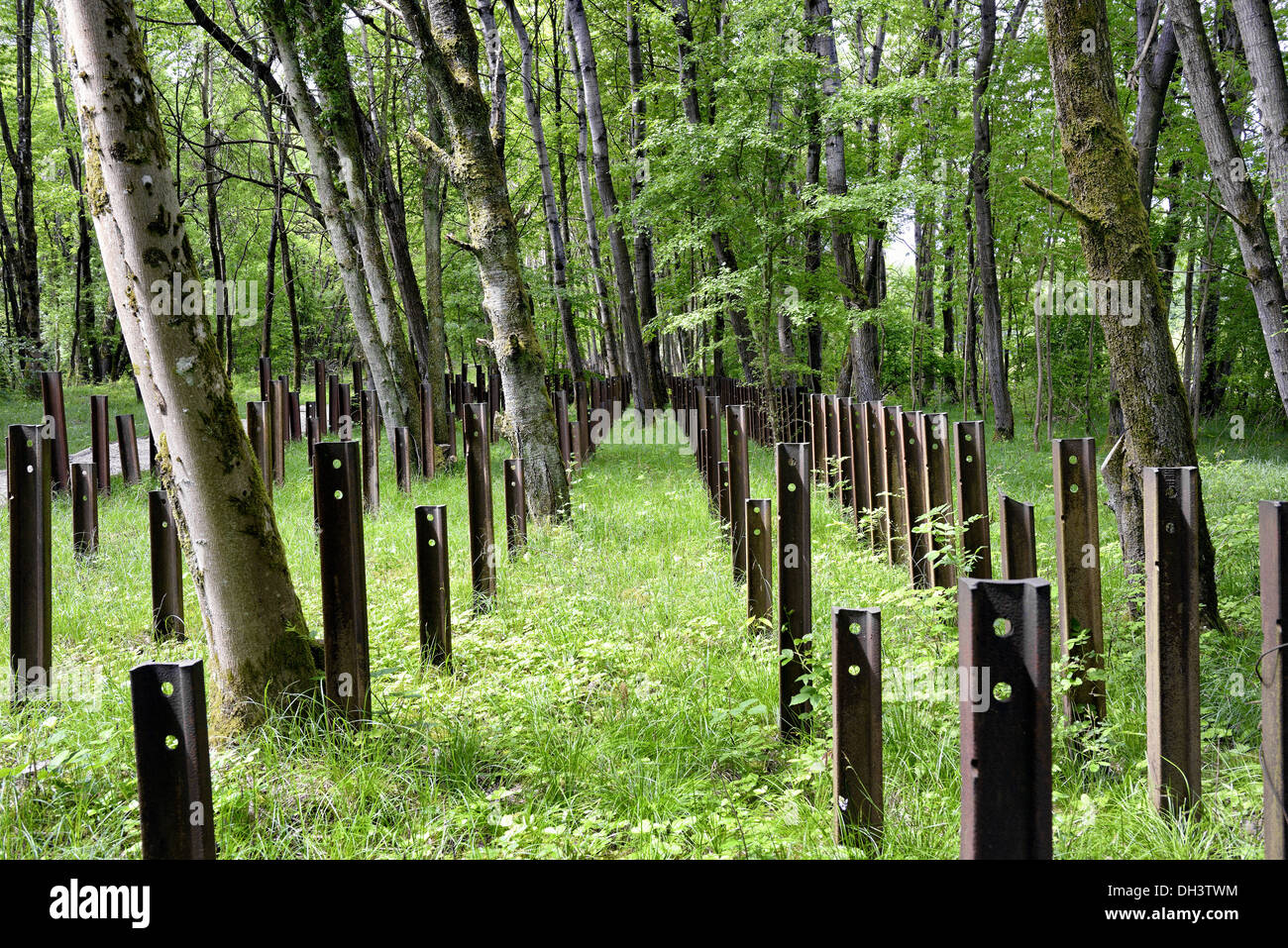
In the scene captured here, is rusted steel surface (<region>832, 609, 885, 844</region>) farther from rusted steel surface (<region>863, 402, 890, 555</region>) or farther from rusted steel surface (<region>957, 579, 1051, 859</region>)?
rusted steel surface (<region>863, 402, 890, 555</region>)

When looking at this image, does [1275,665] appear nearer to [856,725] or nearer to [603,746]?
[856,725]

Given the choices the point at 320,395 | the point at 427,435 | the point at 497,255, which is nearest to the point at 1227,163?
the point at 497,255

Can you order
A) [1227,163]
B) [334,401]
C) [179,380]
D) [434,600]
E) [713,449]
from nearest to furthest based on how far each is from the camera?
[179,380]
[434,600]
[1227,163]
[713,449]
[334,401]

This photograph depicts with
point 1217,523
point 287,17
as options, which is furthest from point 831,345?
point 1217,523

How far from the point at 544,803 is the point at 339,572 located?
1107 mm

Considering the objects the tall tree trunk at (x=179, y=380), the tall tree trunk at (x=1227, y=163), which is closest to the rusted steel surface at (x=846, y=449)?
the tall tree trunk at (x=1227, y=163)

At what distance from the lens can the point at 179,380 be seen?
303 centimetres

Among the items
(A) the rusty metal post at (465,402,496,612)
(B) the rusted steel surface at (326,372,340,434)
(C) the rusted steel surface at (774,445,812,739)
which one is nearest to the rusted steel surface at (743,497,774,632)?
(C) the rusted steel surface at (774,445,812,739)

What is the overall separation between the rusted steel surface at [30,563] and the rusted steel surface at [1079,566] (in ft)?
13.0

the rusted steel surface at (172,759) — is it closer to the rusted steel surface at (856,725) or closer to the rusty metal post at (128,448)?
the rusted steel surface at (856,725)

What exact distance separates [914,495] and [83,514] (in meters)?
5.89

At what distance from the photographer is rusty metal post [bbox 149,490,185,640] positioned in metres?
4.17

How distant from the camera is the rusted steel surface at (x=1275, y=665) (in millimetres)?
1896
